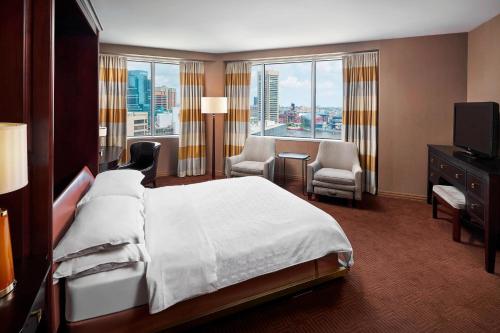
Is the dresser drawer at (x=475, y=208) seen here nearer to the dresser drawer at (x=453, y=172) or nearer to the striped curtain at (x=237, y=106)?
the dresser drawer at (x=453, y=172)

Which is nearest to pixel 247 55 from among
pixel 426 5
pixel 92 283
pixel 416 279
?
pixel 426 5

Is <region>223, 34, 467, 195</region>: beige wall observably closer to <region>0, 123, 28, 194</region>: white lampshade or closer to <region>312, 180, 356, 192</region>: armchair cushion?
<region>312, 180, 356, 192</region>: armchair cushion

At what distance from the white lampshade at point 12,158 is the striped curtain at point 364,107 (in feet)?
16.2

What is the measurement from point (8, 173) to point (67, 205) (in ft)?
3.68

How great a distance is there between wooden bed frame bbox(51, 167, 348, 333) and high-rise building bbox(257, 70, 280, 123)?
4.34 meters

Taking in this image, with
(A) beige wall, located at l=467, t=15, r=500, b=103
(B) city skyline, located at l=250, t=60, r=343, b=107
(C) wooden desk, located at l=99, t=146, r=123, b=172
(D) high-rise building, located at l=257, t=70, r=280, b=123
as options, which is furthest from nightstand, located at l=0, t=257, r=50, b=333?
(D) high-rise building, located at l=257, t=70, r=280, b=123

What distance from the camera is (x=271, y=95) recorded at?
6426 millimetres

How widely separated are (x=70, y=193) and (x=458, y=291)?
9.68 ft

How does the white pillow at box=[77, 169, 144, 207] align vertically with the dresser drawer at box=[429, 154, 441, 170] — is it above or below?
below

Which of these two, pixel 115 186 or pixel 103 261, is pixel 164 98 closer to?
pixel 115 186

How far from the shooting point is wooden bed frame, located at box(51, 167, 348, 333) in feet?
5.61

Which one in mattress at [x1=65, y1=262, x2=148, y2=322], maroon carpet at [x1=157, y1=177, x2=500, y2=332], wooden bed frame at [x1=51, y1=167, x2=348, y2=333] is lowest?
maroon carpet at [x1=157, y1=177, x2=500, y2=332]

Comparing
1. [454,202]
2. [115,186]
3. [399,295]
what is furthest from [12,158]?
[454,202]

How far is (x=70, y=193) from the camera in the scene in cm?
228
